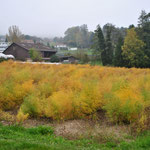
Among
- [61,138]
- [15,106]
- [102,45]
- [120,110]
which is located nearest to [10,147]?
[61,138]

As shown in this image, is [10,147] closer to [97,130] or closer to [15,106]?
[97,130]

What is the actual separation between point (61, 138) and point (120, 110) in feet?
7.09

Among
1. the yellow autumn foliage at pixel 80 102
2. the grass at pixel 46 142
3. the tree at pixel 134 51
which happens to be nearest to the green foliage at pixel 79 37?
the tree at pixel 134 51

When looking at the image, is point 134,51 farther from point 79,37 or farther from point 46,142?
point 79,37

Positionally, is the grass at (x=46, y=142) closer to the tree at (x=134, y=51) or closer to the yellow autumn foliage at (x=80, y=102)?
the yellow autumn foliage at (x=80, y=102)

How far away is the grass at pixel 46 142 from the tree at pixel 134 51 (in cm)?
3078

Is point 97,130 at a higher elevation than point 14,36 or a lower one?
lower

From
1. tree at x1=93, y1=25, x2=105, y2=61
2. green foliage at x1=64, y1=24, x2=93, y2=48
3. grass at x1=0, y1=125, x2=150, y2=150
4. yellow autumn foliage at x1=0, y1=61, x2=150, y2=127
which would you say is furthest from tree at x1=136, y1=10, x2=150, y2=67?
green foliage at x1=64, y1=24, x2=93, y2=48

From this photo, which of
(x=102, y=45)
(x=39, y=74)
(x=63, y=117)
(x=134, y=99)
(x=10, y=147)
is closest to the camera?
(x=10, y=147)

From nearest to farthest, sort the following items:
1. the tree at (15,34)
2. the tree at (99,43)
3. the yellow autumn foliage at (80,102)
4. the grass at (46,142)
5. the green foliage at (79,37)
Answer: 1. the grass at (46,142)
2. the yellow autumn foliage at (80,102)
3. the tree at (99,43)
4. the tree at (15,34)
5. the green foliage at (79,37)

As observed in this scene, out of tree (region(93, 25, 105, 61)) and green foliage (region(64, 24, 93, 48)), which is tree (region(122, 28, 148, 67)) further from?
green foliage (region(64, 24, 93, 48))

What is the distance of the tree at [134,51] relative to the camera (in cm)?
3494

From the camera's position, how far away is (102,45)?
4238 centimetres

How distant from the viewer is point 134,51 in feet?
116
